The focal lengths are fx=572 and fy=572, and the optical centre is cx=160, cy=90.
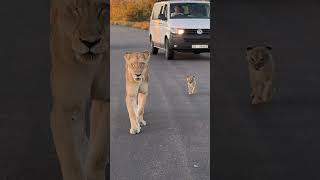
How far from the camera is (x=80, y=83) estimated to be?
2.79 m

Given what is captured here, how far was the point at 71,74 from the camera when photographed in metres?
2.77

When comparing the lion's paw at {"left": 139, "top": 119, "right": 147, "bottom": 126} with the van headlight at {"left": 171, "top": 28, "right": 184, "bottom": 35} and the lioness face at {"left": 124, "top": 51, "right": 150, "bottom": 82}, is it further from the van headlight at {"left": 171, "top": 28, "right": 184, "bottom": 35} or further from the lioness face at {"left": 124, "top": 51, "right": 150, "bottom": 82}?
the van headlight at {"left": 171, "top": 28, "right": 184, "bottom": 35}

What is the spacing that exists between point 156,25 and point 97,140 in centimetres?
1192

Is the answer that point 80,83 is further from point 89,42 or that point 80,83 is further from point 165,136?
point 165,136

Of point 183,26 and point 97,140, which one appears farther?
point 183,26

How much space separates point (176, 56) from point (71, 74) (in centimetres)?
1202
